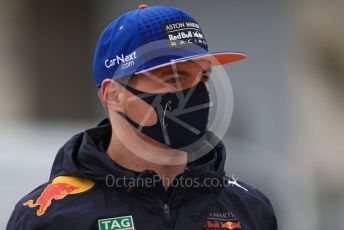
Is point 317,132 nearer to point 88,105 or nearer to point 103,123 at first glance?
point 88,105

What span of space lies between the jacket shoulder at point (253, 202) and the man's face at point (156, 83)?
0.45 meters

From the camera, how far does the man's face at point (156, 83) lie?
2.58m

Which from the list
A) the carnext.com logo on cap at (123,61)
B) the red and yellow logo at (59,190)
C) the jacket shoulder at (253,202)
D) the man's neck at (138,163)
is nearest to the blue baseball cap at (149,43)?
the carnext.com logo on cap at (123,61)

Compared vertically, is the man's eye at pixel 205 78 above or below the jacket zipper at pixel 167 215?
above

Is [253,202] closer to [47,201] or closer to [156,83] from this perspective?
[156,83]

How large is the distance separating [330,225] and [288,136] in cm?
83

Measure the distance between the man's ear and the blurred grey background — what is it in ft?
8.30

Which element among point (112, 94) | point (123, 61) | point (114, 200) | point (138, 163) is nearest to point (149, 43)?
point (123, 61)

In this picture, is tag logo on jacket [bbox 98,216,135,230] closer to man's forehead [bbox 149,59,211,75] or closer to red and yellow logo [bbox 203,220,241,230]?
red and yellow logo [bbox 203,220,241,230]

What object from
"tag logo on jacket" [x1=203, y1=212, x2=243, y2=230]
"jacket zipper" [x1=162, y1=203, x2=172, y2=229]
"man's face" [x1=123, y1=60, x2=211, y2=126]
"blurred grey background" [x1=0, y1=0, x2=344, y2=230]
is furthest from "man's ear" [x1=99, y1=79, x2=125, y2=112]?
"blurred grey background" [x1=0, y1=0, x2=344, y2=230]

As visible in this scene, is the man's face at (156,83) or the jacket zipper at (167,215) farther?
the man's face at (156,83)

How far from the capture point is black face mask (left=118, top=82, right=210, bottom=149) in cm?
258

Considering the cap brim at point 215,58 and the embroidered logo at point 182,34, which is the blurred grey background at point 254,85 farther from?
the embroidered logo at point 182,34

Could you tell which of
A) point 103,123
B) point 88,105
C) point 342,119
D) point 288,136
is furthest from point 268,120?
point 103,123
